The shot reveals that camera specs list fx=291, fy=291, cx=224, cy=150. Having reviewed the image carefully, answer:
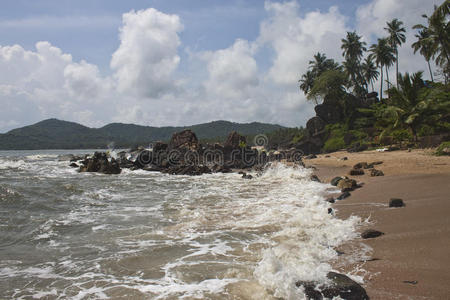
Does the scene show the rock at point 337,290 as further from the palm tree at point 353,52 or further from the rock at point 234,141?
the palm tree at point 353,52

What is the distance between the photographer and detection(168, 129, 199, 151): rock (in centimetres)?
3128

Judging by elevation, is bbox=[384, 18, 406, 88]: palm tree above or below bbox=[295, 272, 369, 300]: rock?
above

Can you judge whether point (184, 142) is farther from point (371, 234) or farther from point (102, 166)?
point (371, 234)

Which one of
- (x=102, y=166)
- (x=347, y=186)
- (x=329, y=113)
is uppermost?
(x=329, y=113)

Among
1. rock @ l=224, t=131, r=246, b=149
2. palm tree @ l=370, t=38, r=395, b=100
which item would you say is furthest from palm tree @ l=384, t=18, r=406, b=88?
rock @ l=224, t=131, r=246, b=149

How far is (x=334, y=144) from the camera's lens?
127 ft

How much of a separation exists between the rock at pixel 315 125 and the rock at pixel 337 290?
40828 mm

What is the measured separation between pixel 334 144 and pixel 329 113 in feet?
22.4

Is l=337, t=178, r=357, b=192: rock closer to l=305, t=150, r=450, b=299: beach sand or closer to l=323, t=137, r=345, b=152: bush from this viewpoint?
l=305, t=150, r=450, b=299: beach sand

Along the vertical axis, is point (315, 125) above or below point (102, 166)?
above

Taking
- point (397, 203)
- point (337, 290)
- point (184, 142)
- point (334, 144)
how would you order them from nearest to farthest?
point (337, 290), point (397, 203), point (184, 142), point (334, 144)

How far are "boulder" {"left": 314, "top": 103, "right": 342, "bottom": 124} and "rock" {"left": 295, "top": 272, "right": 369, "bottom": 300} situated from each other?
42321mm

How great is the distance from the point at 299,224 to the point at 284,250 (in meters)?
1.96

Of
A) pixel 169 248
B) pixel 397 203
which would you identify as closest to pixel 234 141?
pixel 397 203
